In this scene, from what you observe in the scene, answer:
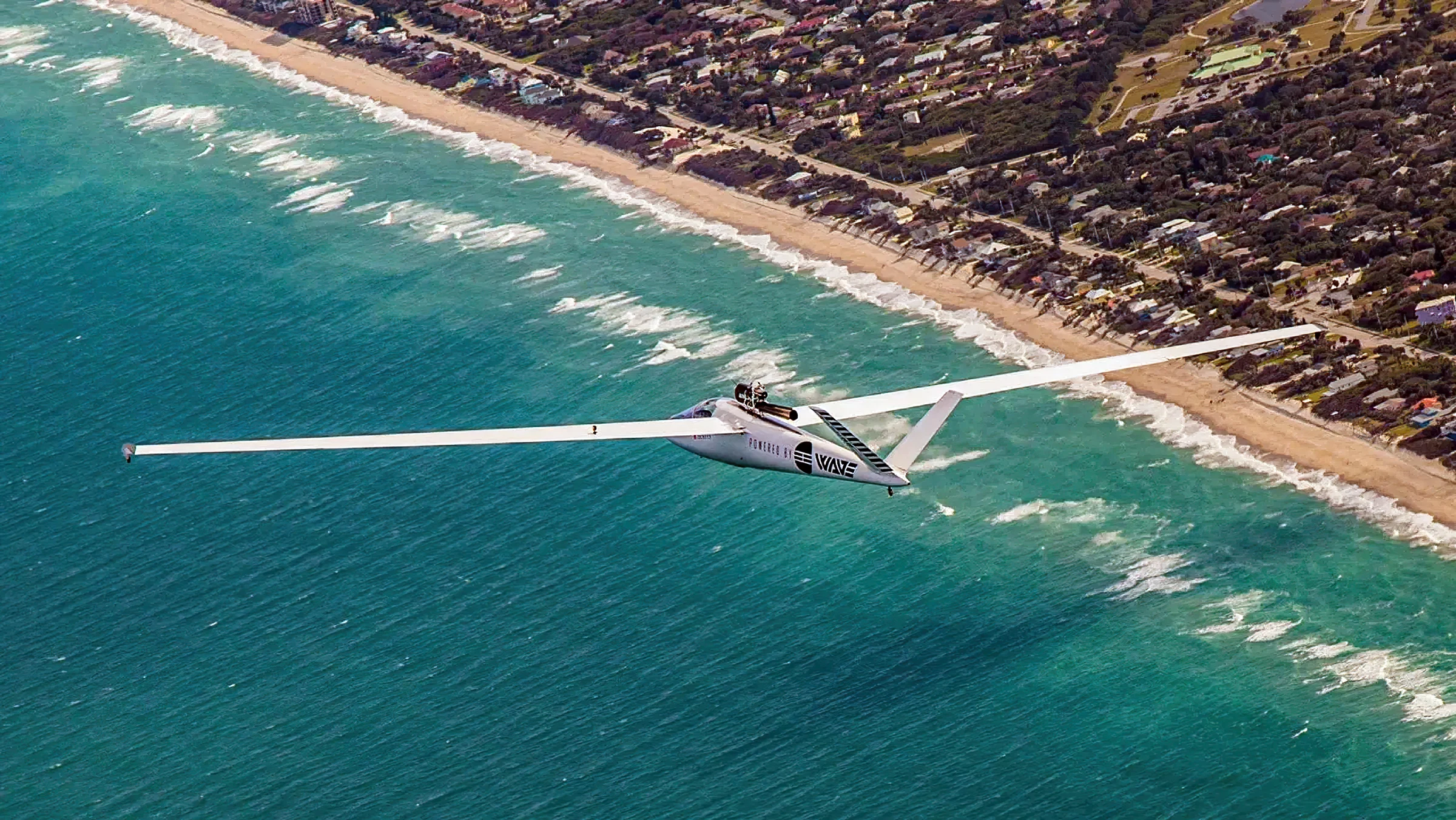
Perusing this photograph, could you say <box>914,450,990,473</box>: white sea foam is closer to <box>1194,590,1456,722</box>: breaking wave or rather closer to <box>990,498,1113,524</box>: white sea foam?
<box>990,498,1113,524</box>: white sea foam

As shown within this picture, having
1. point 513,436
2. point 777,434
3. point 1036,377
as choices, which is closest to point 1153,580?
point 1036,377

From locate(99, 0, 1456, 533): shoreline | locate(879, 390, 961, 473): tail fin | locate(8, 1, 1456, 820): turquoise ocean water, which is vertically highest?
locate(879, 390, 961, 473): tail fin

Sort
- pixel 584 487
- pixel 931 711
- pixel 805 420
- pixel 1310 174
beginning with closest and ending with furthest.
Answer: pixel 805 420 < pixel 931 711 < pixel 584 487 < pixel 1310 174

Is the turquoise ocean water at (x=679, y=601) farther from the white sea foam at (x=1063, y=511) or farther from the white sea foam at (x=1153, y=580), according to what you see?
the white sea foam at (x=1153, y=580)

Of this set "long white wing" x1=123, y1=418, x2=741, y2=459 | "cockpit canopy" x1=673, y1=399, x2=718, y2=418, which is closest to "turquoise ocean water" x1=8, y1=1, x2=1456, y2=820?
"cockpit canopy" x1=673, y1=399, x2=718, y2=418

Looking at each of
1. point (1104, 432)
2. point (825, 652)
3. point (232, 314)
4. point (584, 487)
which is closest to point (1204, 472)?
point (1104, 432)

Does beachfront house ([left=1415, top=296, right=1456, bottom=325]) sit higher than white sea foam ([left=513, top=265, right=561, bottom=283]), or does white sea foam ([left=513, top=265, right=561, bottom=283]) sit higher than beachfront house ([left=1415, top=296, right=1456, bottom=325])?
beachfront house ([left=1415, top=296, right=1456, bottom=325])

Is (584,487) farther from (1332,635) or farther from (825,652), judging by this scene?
(1332,635)
